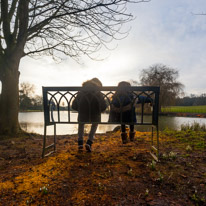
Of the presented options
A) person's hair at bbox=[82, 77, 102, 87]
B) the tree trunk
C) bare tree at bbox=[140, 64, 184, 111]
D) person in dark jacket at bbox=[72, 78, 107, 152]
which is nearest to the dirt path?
person in dark jacket at bbox=[72, 78, 107, 152]

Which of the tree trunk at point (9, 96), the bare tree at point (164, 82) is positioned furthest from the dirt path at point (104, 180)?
the bare tree at point (164, 82)

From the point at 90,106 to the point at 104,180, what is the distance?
141 centimetres

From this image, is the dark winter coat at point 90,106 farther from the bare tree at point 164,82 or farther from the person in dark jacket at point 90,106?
the bare tree at point 164,82

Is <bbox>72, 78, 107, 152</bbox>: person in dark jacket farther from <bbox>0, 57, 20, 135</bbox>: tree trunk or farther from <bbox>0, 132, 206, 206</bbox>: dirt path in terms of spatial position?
<bbox>0, 57, 20, 135</bbox>: tree trunk

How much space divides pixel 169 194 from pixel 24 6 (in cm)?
567

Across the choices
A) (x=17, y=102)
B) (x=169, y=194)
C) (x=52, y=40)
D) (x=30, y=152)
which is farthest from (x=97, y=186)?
(x=52, y=40)

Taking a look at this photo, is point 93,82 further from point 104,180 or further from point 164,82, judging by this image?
point 164,82

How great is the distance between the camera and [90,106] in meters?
2.90

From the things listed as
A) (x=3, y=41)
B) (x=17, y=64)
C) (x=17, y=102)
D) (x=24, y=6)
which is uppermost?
(x=24, y=6)

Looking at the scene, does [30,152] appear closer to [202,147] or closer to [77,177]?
[77,177]

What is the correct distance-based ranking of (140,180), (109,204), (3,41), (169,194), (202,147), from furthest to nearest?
(3,41)
(202,147)
(140,180)
(169,194)
(109,204)

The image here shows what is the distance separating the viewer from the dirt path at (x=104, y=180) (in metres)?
1.49

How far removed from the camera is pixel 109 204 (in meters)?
1.41

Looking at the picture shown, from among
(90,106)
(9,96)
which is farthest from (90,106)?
(9,96)
